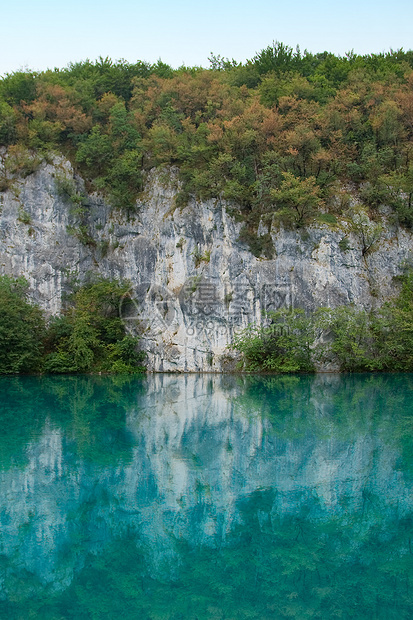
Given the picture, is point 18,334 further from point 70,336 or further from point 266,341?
point 266,341

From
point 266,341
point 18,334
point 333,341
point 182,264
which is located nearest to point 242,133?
point 182,264

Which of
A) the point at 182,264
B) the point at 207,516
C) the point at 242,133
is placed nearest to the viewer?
the point at 207,516

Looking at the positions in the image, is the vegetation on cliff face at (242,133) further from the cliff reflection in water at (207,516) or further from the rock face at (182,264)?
the cliff reflection in water at (207,516)

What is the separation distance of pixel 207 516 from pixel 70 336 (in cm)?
2306

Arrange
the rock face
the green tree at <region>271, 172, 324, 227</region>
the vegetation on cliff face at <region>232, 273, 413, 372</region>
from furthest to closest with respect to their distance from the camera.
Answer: the rock face, the green tree at <region>271, 172, 324, 227</region>, the vegetation on cliff face at <region>232, 273, 413, 372</region>

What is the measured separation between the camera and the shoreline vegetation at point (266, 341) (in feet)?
88.1

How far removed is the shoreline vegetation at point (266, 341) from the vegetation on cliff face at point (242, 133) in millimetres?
5249

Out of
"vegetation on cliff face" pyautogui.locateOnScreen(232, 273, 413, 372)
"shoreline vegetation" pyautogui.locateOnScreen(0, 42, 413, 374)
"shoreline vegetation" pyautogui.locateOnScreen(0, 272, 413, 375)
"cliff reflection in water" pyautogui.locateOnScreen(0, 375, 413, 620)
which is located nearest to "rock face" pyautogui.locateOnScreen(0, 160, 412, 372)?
"shoreline vegetation" pyautogui.locateOnScreen(0, 42, 413, 374)

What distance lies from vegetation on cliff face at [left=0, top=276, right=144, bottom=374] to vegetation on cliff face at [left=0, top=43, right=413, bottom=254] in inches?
278

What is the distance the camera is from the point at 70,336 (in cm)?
2894

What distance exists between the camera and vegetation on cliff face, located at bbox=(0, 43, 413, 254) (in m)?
31.0

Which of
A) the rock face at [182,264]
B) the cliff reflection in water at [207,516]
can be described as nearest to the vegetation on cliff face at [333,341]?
the rock face at [182,264]

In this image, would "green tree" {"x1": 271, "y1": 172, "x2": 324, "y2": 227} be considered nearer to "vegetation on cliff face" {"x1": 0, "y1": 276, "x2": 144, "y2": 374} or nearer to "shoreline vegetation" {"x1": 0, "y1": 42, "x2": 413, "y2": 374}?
"shoreline vegetation" {"x1": 0, "y1": 42, "x2": 413, "y2": 374}

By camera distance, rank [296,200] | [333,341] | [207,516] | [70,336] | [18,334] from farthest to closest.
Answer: [296,200] → [70,336] → [333,341] → [18,334] → [207,516]
